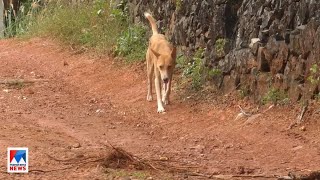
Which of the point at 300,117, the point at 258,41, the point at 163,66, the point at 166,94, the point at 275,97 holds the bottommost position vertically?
the point at 166,94

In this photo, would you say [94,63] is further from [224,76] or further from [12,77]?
[224,76]

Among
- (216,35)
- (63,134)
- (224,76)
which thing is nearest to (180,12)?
(216,35)

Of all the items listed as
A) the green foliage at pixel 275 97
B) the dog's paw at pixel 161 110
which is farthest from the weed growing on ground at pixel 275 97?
the dog's paw at pixel 161 110

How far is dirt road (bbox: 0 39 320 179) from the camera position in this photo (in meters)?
7.33

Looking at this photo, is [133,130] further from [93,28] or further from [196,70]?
[93,28]

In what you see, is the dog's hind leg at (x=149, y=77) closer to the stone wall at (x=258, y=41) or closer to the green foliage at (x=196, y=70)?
the green foliage at (x=196, y=70)

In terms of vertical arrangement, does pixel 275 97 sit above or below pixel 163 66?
below

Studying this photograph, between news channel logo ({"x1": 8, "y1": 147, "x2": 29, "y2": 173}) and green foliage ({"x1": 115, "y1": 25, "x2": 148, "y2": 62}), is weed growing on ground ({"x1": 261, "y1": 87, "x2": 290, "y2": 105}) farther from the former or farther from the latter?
green foliage ({"x1": 115, "y1": 25, "x2": 148, "y2": 62})

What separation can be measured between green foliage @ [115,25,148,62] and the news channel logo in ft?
22.3

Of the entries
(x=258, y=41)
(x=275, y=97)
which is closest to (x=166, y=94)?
(x=258, y=41)

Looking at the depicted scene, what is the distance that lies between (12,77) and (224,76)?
4.70m

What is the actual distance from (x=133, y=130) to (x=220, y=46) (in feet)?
8.11

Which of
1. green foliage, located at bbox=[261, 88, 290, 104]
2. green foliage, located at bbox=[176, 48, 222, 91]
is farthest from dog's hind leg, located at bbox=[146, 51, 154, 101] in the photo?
green foliage, located at bbox=[261, 88, 290, 104]

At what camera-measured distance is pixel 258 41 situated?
1012cm
